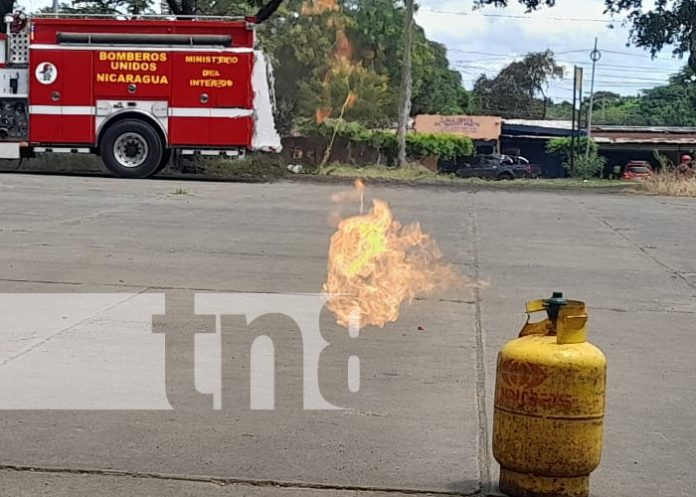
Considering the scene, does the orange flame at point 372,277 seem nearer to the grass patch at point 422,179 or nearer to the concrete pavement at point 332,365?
the concrete pavement at point 332,365

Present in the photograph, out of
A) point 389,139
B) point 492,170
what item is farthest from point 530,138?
point 389,139

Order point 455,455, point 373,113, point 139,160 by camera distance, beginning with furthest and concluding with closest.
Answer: point 373,113 < point 139,160 < point 455,455

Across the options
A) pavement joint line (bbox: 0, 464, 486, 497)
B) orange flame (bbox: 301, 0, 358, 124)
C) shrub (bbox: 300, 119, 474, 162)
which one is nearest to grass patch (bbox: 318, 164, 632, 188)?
shrub (bbox: 300, 119, 474, 162)

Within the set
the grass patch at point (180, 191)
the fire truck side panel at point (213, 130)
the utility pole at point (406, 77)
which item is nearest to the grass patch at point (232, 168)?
the fire truck side panel at point (213, 130)

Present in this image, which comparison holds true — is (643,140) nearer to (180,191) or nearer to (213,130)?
(213,130)

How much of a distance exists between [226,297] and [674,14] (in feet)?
82.6

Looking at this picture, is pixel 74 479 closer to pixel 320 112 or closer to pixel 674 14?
pixel 674 14

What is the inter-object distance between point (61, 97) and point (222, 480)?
19188 millimetres

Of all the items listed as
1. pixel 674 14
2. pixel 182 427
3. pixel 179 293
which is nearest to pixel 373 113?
pixel 674 14

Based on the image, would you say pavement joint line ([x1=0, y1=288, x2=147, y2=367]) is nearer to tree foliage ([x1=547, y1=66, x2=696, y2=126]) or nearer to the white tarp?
the white tarp

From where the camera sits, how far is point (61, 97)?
2262 cm

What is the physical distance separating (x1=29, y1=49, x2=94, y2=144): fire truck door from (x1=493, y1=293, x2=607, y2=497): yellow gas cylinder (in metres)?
19.4

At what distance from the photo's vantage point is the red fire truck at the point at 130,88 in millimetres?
22562

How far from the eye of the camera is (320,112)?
4156cm
